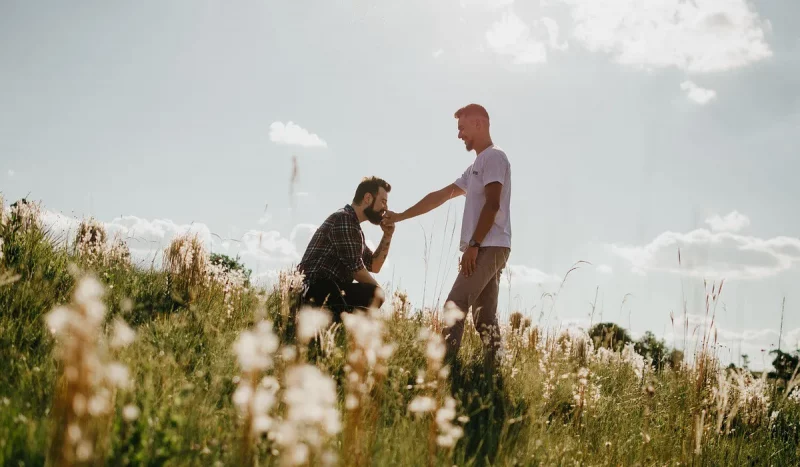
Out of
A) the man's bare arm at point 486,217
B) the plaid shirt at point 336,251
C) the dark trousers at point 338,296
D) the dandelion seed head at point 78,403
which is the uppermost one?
the man's bare arm at point 486,217

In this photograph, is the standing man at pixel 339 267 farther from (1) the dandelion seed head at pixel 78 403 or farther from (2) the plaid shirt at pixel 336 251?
(1) the dandelion seed head at pixel 78 403

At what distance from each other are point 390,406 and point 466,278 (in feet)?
5.75

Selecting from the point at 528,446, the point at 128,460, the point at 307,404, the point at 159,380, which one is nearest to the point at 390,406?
the point at 528,446

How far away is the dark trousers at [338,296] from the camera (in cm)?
500

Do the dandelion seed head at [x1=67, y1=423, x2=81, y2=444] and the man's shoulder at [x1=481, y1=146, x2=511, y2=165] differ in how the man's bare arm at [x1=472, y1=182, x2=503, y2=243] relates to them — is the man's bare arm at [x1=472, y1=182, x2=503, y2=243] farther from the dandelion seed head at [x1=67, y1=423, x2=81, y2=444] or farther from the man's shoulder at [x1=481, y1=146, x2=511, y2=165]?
the dandelion seed head at [x1=67, y1=423, x2=81, y2=444]

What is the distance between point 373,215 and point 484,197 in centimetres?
141

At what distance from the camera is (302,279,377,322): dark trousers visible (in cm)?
500

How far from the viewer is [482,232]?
4430 mm

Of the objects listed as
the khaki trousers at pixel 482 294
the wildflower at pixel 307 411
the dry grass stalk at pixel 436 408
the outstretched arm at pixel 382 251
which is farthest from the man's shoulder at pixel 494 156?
the wildflower at pixel 307 411

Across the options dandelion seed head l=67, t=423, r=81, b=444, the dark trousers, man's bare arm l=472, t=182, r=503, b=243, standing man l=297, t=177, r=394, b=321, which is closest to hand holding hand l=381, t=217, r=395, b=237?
standing man l=297, t=177, r=394, b=321

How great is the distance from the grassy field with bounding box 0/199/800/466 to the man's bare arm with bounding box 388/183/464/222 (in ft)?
3.05

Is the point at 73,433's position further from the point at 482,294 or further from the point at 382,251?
the point at 382,251

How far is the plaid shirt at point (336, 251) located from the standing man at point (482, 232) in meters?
1.06

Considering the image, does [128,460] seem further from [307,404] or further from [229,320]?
[229,320]
